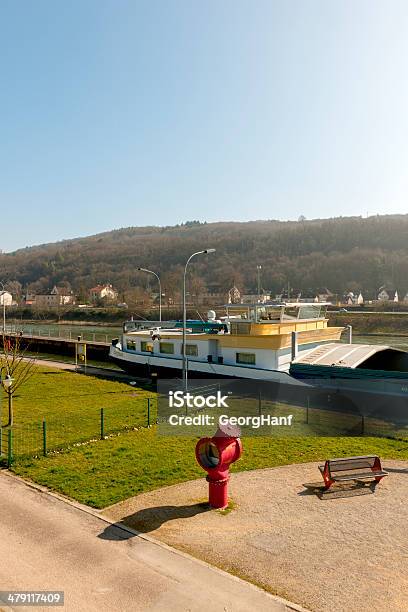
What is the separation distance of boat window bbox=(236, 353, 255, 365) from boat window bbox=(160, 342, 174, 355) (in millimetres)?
5501

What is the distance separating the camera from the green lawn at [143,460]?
1152 centimetres

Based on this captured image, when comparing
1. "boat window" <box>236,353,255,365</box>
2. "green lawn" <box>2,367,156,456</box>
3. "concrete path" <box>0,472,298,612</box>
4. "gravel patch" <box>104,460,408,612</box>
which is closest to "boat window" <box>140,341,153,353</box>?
"green lawn" <box>2,367,156,456</box>

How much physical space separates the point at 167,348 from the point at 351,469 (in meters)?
20.5

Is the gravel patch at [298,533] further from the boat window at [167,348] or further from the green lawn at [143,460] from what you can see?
the boat window at [167,348]

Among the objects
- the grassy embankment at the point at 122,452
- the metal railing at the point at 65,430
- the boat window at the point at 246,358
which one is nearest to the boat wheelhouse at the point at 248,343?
the boat window at the point at 246,358

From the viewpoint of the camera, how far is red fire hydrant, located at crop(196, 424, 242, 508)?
10312mm

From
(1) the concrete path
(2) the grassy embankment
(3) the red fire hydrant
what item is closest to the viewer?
(1) the concrete path

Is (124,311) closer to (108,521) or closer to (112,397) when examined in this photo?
(112,397)

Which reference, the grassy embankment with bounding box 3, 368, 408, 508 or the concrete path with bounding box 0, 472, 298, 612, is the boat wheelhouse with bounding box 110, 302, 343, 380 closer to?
the grassy embankment with bounding box 3, 368, 408, 508

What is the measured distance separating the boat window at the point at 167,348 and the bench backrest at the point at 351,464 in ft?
64.7

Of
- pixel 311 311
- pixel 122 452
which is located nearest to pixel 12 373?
pixel 122 452

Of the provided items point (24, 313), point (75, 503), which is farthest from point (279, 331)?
point (24, 313)

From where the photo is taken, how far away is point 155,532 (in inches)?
366

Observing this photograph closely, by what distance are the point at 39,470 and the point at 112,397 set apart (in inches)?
438
